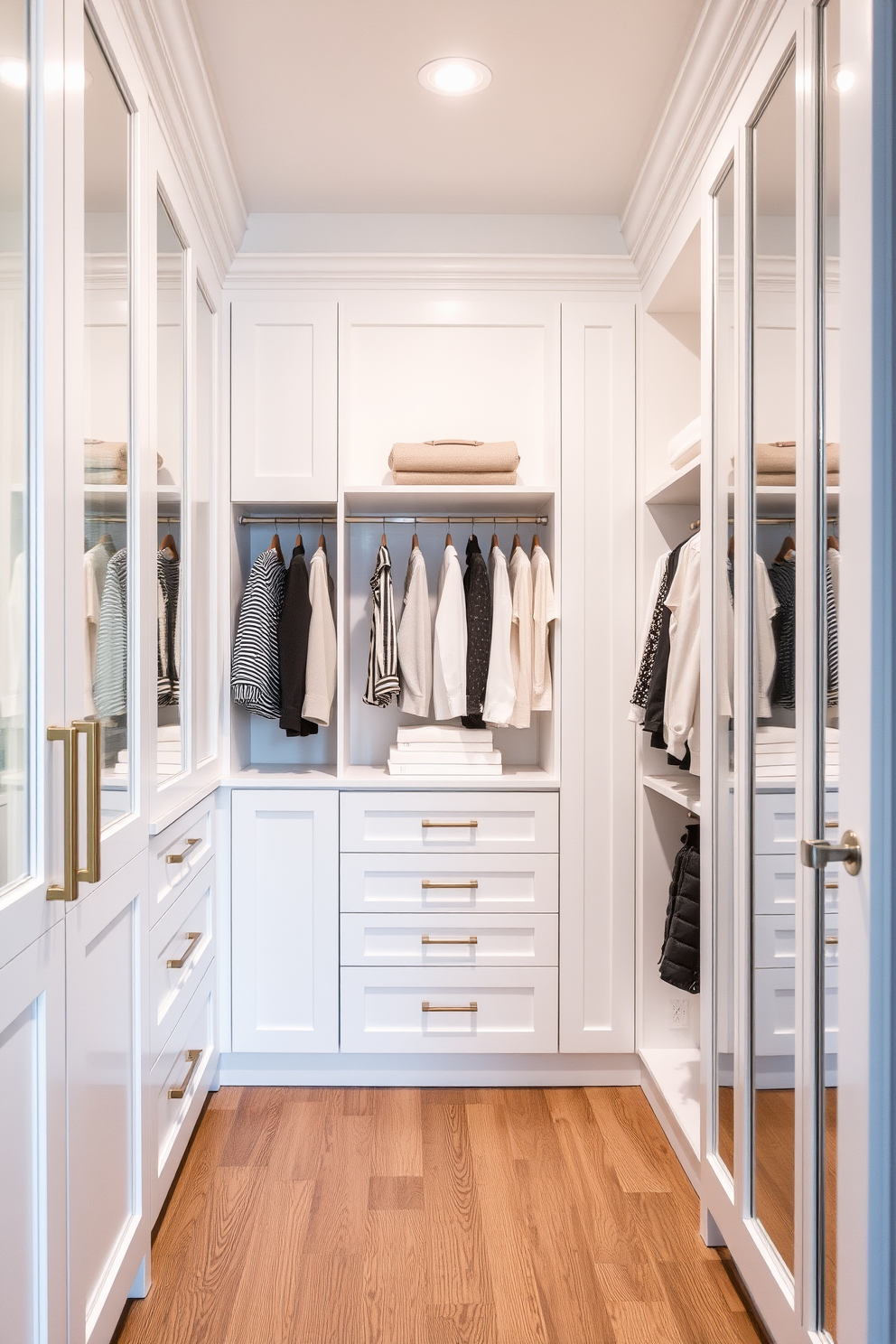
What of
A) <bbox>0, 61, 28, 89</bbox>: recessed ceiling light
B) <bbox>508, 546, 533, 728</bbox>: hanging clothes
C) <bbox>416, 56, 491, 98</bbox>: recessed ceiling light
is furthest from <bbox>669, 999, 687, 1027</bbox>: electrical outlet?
<bbox>0, 61, 28, 89</bbox>: recessed ceiling light

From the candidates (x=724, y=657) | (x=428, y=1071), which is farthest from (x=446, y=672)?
(x=428, y=1071)

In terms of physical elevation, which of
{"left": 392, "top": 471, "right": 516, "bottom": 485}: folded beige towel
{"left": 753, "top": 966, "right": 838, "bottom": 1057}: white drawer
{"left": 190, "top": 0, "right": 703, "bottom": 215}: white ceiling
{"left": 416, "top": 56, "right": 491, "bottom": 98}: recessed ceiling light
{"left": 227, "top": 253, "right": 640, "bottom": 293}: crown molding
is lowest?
{"left": 753, "top": 966, "right": 838, "bottom": 1057}: white drawer

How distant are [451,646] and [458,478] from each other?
20.2 inches

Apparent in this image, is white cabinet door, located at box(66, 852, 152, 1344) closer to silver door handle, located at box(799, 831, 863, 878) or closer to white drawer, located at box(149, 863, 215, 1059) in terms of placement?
white drawer, located at box(149, 863, 215, 1059)

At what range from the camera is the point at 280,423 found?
9.11 feet

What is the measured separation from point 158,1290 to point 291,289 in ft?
8.56

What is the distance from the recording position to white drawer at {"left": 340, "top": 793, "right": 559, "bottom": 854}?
2.72 meters

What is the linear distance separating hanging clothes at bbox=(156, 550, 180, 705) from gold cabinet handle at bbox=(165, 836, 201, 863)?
0.35 m

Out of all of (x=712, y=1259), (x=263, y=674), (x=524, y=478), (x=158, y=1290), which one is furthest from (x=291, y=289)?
(x=712, y=1259)

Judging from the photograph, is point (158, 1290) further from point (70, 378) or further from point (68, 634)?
point (70, 378)

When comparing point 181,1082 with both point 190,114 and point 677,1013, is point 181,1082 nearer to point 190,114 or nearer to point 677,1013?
point 677,1013

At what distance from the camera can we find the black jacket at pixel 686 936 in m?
2.26

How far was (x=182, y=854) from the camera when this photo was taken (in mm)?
2160

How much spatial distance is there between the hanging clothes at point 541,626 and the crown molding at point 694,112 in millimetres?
935
